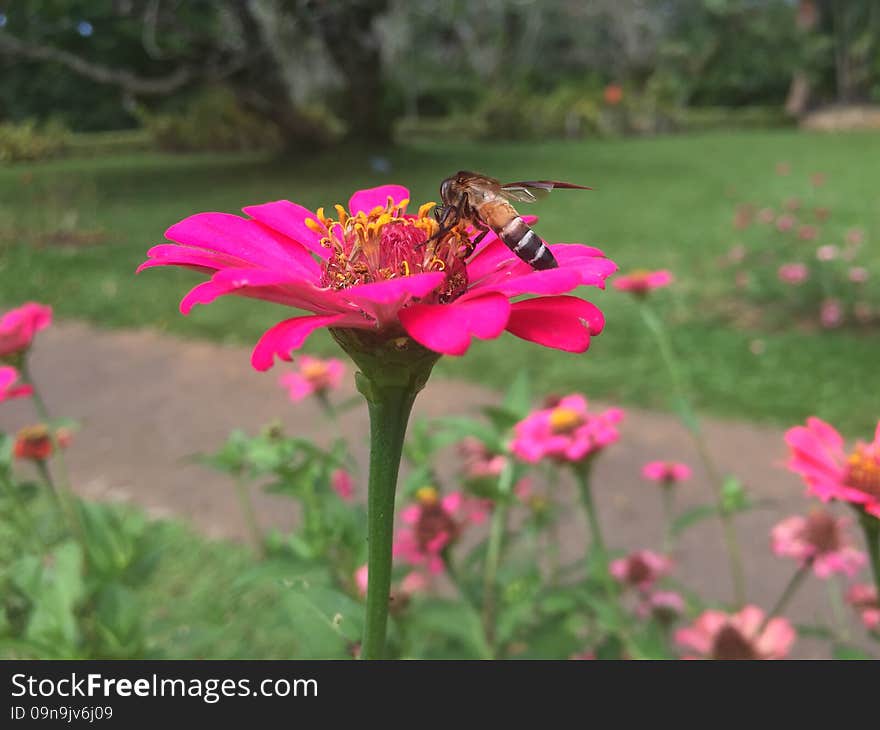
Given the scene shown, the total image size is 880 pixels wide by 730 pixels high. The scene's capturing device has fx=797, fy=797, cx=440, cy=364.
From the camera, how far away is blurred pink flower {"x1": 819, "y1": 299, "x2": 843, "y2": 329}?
4.36m

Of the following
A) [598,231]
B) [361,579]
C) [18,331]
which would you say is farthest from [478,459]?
[598,231]

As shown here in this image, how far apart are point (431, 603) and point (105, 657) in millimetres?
442

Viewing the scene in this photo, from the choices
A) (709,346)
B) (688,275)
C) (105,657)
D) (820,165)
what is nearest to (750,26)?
(820,165)

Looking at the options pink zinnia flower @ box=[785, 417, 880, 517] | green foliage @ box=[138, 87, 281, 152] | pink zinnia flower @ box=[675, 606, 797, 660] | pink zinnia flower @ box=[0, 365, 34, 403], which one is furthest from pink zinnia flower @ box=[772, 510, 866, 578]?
green foliage @ box=[138, 87, 281, 152]

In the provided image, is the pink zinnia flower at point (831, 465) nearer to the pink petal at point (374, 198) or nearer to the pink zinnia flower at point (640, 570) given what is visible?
the pink petal at point (374, 198)

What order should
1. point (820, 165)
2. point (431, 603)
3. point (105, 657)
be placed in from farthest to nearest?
point (820, 165) < point (431, 603) < point (105, 657)

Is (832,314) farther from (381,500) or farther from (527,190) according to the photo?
(381,500)

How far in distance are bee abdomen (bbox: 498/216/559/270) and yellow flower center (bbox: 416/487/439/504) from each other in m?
0.68

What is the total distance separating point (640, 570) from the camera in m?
1.55

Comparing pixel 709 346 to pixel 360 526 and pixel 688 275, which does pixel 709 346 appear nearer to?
pixel 688 275

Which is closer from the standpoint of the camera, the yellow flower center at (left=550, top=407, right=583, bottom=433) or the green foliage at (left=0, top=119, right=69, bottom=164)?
the yellow flower center at (left=550, top=407, right=583, bottom=433)

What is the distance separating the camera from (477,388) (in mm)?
3990

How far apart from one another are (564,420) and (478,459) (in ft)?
1.21

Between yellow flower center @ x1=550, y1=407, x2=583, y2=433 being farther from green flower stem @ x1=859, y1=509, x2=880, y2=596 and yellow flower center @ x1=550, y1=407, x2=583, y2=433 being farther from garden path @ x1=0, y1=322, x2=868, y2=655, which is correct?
garden path @ x1=0, y1=322, x2=868, y2=655
